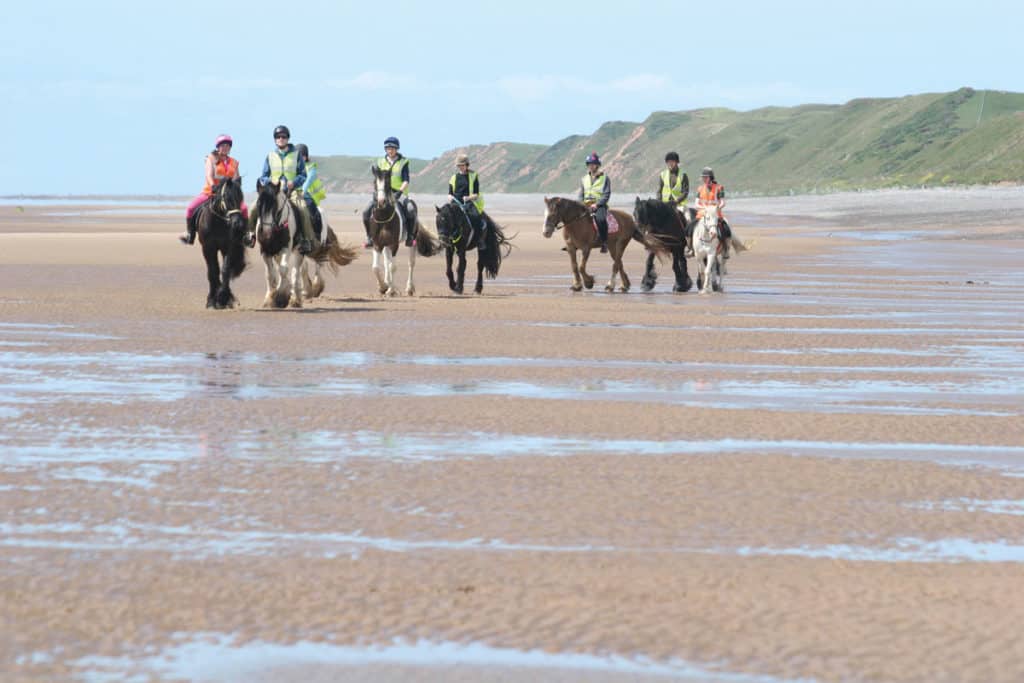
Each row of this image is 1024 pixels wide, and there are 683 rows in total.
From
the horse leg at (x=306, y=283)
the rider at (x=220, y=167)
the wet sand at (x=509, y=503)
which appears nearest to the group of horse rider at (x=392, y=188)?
the rider at (x=220, y=167)

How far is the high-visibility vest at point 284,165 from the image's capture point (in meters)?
20.2

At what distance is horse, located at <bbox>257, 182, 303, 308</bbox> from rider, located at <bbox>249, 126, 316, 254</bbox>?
0.30 ft

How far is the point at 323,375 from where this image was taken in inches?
518

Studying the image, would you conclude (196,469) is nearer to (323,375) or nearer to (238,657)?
(238,657)

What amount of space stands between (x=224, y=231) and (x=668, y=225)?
7682mm

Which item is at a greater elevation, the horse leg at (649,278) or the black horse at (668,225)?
the black horse at (668,225)

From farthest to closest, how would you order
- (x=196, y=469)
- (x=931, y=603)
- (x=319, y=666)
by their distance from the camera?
(x=196, y=469) < (x=931, y=603) < (x=319, y=666)

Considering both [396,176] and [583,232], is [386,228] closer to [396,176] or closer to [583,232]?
[396,176]

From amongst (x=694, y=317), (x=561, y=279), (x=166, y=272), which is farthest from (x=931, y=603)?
(x=166, y=272)

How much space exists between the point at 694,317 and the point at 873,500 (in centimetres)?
1196

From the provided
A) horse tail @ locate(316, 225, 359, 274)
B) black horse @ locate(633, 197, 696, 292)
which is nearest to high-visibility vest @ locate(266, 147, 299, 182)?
horse tail @ locate(316, 225, 359, 274)

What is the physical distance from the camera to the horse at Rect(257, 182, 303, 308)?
19.8 meters

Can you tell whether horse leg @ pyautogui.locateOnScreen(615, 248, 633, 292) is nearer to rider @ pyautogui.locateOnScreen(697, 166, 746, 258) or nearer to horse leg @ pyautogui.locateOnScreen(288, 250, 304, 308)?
rider @ pyautogui.locateOnScreen(697, 166, 746, 258)

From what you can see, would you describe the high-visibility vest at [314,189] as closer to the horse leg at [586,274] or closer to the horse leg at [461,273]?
the horse leg at [461,273]
